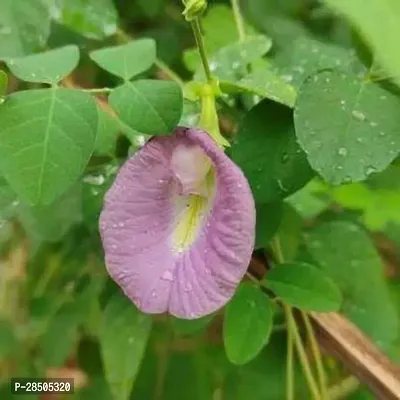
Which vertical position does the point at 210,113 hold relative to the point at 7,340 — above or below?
above

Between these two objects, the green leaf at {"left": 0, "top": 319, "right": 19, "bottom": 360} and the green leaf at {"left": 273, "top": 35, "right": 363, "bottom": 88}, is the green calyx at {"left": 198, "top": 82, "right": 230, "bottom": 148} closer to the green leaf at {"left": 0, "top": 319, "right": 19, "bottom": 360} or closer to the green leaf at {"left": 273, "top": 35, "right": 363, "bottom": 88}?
the green leaf at {"left": 273, "top": 35, "right": 363, "bottom": 88}

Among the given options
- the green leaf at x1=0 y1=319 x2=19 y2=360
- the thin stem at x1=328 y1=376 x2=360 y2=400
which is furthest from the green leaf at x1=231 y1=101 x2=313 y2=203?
the green leaf at x1=0 y1=319 x2=19 y2=360

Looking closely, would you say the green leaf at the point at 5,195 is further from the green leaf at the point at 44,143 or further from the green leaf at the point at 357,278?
the green leaf at the point at 357,278

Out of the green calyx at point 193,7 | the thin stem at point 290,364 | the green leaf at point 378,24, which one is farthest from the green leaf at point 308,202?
the green leaf at point 378,24

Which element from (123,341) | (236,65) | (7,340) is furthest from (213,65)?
(7,340)

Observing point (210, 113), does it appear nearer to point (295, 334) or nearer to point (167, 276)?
point (167, 276)

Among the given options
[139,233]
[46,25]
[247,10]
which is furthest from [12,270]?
[139,233]
